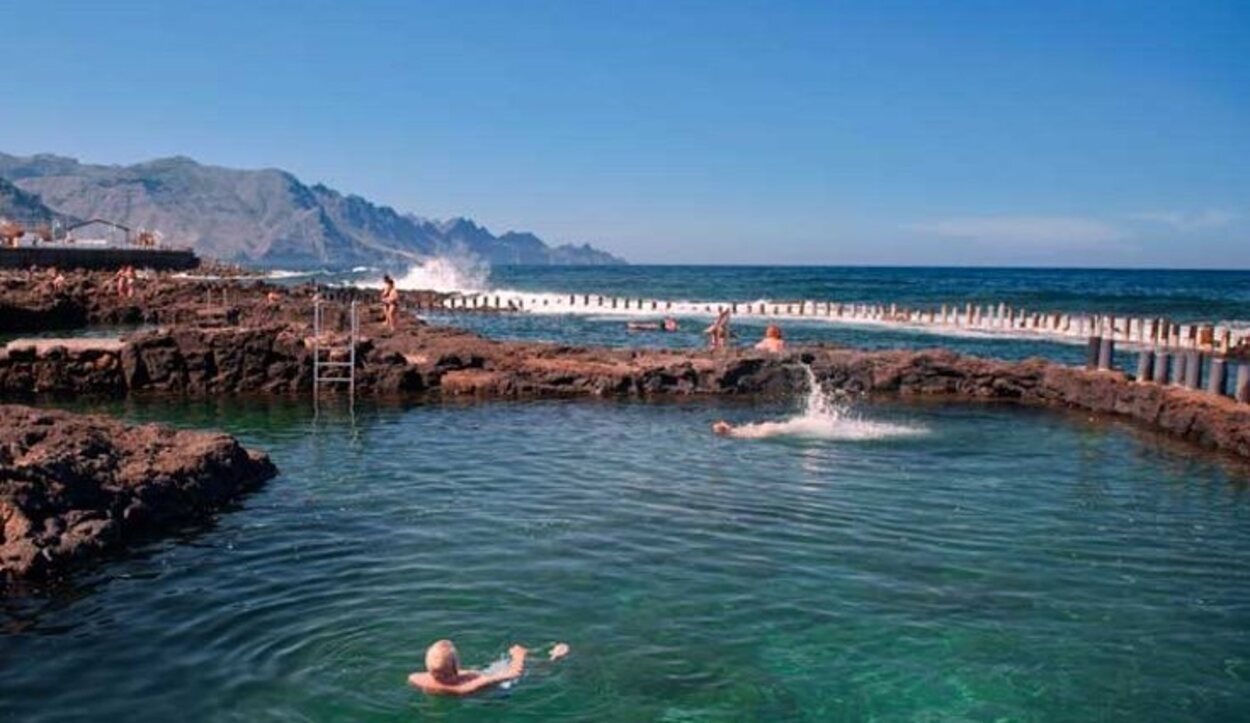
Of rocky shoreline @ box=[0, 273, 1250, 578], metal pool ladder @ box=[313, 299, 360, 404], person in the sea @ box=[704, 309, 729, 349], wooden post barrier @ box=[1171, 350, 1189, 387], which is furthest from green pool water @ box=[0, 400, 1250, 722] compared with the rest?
person in the sea @ box=[704, 309, 729, 349]

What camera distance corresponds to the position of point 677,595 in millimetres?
12367

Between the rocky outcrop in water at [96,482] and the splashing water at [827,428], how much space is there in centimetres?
1023

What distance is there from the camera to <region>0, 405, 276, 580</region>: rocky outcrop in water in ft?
41.4

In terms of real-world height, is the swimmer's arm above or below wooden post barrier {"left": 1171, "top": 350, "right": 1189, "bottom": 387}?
below

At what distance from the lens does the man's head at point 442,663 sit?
9461 millimetres

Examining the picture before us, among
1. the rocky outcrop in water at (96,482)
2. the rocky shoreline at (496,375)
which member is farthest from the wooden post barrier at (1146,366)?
the rocky outcrop in water at (96,482)

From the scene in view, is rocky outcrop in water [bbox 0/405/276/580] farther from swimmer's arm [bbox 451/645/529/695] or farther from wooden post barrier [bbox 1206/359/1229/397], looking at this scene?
wooden post barrier [bbox 1206/359/1229/397]

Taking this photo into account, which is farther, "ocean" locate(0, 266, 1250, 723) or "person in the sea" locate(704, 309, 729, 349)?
"person in the sea" locate(704, 309, 729, 349)

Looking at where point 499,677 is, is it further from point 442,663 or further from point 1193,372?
point 1193,372

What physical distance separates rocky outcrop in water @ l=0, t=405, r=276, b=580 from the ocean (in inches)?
16.9

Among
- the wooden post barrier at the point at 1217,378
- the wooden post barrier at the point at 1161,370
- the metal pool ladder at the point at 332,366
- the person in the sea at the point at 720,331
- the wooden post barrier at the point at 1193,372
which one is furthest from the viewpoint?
the person in the sea at the point at 720,331

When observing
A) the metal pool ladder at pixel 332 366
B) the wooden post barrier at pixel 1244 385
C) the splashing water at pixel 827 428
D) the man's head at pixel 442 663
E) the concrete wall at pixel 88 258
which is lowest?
the man's head at pixel 442 663

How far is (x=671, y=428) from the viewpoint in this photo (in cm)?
2458

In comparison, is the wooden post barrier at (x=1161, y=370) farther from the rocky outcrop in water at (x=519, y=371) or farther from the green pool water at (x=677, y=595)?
the green pool water at (x=677, y=595)
